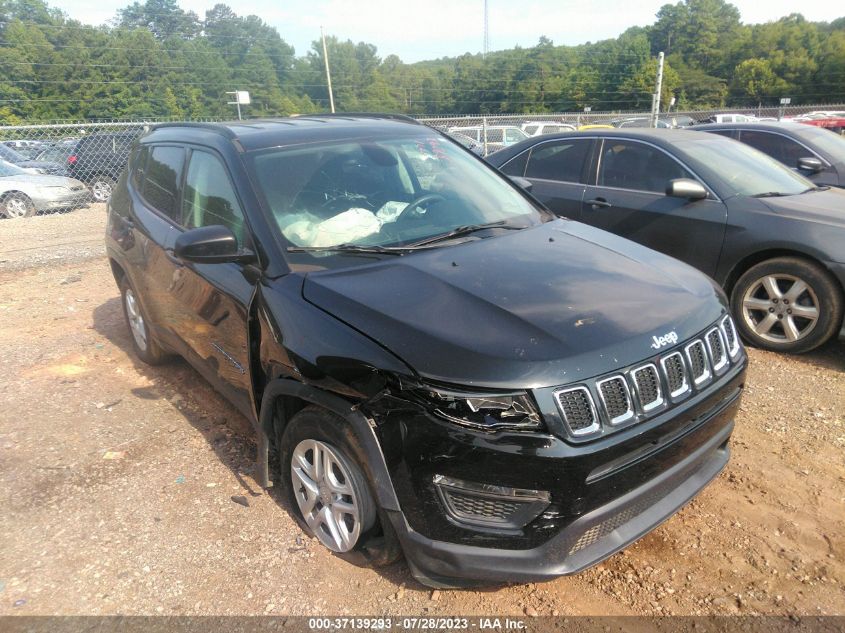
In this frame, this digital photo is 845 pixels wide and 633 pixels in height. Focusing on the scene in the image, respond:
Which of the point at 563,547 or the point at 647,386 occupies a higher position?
the point at 647,386

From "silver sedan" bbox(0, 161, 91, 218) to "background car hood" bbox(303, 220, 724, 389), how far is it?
40.8 ft

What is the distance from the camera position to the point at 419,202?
3.34 m

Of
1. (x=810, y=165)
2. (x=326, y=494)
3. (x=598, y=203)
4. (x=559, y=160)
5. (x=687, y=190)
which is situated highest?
(x=559, y=160)

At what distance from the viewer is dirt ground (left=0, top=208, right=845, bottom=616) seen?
2.48m

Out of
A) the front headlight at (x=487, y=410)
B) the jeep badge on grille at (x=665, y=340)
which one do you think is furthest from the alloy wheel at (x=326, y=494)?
the jeep badge on grille at (x=665, y=340)

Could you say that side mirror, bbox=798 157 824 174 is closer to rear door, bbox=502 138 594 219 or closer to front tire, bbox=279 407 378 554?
rear door, bbox=502 138 594 219

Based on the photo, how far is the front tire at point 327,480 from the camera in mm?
2375

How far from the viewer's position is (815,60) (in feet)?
226

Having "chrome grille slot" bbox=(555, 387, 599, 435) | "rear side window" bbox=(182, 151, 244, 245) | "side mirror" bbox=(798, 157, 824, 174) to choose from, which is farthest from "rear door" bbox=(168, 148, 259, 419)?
"side mirror" bbox=(798, 157, 824, 174)

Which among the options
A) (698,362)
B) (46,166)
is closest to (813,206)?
(698,362)

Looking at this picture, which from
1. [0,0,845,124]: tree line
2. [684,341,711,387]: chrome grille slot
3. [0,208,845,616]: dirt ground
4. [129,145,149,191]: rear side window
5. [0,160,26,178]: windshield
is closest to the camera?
[684,341,711,387]: chrome grille slot

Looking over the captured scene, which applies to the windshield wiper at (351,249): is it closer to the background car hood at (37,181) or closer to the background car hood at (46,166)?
the background car hood at (37,181)

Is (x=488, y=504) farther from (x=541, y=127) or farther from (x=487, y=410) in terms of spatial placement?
(x=541, y=127)

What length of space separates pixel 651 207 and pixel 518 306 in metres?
3.43
